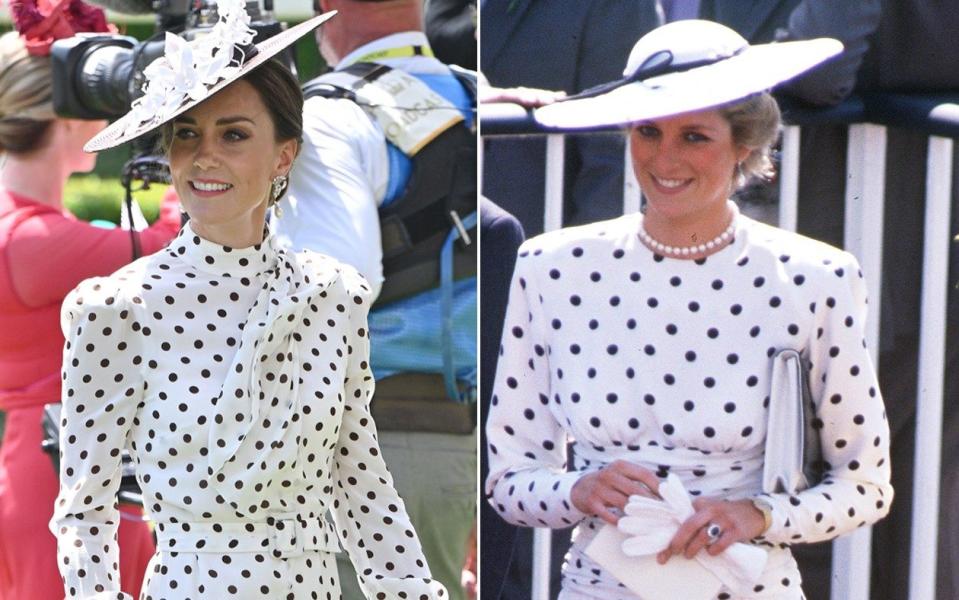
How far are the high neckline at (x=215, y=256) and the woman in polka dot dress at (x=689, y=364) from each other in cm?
52

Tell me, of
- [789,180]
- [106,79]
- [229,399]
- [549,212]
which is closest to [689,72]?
[789,180]

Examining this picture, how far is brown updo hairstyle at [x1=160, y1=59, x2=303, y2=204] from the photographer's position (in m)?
2.66

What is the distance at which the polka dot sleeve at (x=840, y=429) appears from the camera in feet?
9.06

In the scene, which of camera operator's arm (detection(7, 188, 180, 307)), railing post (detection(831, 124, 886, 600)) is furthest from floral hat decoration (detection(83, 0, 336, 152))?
camera operator's arm (detection(7, 188, 180, 307))

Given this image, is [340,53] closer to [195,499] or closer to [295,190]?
[295,190]

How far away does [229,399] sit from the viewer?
2.54m

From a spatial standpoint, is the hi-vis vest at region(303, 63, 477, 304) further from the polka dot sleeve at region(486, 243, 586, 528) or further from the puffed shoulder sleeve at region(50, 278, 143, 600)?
the puffed shoulder sleeve at region(50, 278, 143, 600)

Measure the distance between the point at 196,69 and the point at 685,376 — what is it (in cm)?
92

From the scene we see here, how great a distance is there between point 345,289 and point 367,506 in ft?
1.12

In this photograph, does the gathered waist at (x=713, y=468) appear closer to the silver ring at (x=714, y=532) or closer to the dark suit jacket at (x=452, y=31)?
Result: the silver ring at (x=714, y=532)

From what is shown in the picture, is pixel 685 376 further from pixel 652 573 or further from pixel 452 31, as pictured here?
pixel 452 31

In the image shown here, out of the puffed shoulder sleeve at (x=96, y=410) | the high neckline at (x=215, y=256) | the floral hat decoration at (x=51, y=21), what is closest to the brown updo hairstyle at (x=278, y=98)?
the high neckline at (x=215, y=256)

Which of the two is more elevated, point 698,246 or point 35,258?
point 698,246

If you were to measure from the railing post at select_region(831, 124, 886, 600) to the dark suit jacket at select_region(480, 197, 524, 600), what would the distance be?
0.61m
